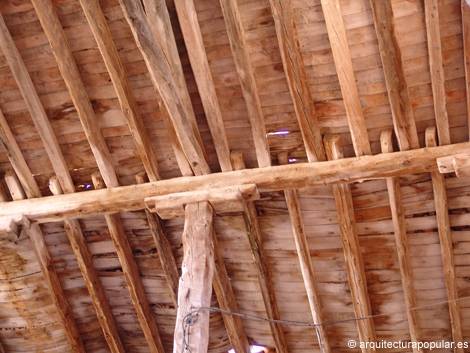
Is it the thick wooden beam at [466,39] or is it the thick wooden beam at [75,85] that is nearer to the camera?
the thick wooden beam at [466,39]

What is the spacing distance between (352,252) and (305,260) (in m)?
0.40

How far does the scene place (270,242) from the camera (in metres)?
4.79

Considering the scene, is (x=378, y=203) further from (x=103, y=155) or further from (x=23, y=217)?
(x=23, y=217)

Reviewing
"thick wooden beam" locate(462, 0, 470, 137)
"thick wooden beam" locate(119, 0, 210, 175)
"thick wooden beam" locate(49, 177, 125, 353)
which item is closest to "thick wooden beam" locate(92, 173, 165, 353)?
"thick wooden beam" locate(49, 177, 125, 353)

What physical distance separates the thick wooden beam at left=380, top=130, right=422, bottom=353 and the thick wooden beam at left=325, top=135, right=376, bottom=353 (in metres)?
0.31

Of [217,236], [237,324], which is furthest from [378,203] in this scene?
[237,324]

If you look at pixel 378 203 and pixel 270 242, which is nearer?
pixel 378 203

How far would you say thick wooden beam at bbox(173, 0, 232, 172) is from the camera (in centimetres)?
369

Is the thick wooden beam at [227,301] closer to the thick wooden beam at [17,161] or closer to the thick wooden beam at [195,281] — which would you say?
the thick wooden beam at [195,281]

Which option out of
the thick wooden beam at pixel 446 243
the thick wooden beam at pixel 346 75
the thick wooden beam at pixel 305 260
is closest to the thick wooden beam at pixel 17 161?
the thick wooden beam at pixel 305 260

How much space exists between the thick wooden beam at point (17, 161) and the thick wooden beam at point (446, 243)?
3.17m

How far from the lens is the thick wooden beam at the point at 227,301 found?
4840mm

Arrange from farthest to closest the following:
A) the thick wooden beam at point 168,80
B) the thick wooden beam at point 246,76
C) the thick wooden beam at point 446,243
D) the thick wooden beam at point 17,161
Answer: the thick wooden beam at point 17,161 < the thick wooden beam at point 446,243 < the thick wooden beam at point 246,76 < the thick wooden beam at point 168,80

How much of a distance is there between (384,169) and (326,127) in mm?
540
